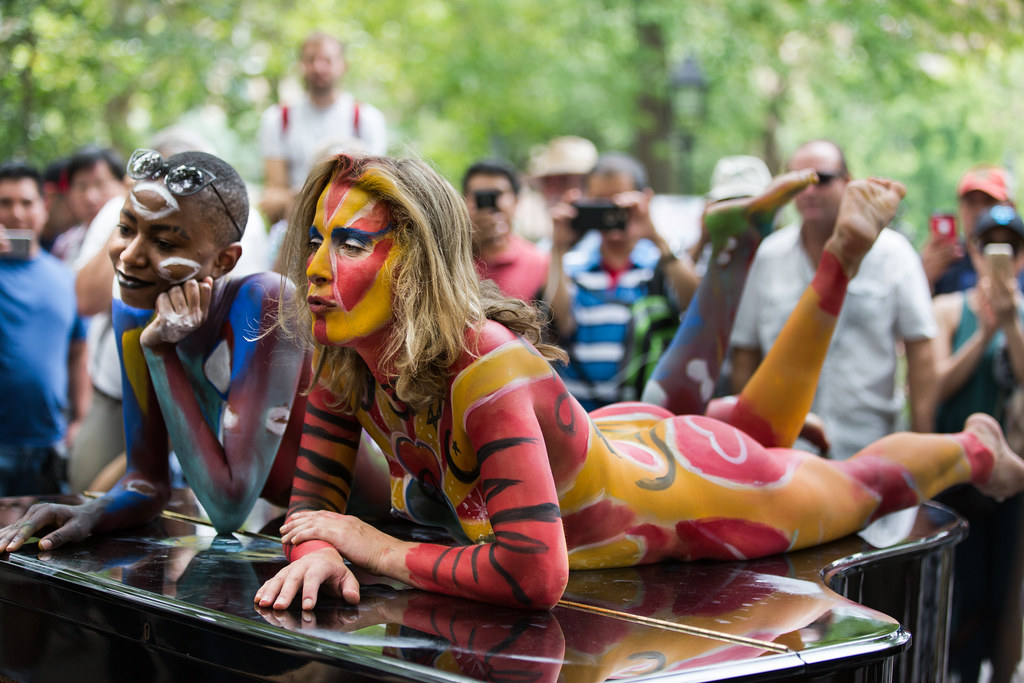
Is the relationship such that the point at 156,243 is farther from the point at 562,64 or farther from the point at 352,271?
the point at 562,64

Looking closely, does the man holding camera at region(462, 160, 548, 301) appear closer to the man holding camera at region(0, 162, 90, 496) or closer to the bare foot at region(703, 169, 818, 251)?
the bare foot at region(703, 169, 818, 251)

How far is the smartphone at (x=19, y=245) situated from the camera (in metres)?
3.91

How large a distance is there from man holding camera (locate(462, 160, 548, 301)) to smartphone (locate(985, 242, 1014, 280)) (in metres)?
1.76

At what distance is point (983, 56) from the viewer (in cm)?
980

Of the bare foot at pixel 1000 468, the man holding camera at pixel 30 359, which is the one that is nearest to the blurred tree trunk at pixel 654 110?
the man holding camera at pixel 30 359

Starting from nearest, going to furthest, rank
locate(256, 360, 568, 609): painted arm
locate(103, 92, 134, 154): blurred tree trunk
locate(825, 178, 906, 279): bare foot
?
locate(256, 360, 568, 609): painted arm < locate(825, 178, 906, 279): bare foot < locate(103, 92, 134, 154): blurred tree trunk

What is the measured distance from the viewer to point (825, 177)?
370 centimetres

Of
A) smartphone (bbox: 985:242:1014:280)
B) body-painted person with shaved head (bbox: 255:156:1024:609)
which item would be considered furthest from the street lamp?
body-painted person with shaved head (bbox: 255:156:1024:609)

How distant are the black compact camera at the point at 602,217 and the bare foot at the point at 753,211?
0.92 metres

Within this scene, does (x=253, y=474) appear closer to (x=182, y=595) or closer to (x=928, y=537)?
(x=182, y=595)

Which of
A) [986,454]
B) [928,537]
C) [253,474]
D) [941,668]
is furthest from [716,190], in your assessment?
[253,474]

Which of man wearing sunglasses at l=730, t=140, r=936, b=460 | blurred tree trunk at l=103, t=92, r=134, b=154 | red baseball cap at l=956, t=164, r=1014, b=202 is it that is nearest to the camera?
man wearing sunglasses at l=730, t=140, r=936, b=460

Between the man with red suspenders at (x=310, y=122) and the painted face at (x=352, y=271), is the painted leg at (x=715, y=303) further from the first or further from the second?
the man with red suspenders at (x=310, y=122)

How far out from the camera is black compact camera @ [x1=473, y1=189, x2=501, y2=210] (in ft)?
13.3
